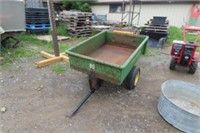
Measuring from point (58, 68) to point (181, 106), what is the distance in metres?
2.77

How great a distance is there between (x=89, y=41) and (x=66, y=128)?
1823 millimetres

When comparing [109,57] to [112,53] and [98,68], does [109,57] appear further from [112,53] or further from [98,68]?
[98,68]

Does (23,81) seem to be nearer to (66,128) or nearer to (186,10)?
(66,128)

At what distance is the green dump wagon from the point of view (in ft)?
7.54

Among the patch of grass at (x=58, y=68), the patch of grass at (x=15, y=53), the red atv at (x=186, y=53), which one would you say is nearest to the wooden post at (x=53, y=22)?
the patch of grass at (x=58, y=68)

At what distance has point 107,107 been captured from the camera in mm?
2574

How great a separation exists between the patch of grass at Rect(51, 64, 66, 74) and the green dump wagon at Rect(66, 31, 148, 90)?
2.75 feet

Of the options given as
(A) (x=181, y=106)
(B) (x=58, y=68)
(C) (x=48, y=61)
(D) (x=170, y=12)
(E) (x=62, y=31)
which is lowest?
(A) (x=181, y=106)

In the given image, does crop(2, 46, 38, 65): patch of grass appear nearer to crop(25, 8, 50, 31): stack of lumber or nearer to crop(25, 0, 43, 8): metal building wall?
crop(25, 8, 50, 31): stack of lumber

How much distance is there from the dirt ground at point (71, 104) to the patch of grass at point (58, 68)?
97 millimetres

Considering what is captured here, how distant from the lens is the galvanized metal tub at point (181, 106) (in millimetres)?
2059

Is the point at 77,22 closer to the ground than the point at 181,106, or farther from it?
farther from it

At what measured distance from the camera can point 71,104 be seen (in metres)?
2.61

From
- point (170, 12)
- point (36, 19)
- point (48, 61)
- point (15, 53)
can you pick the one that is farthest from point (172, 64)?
point (170, 12)
